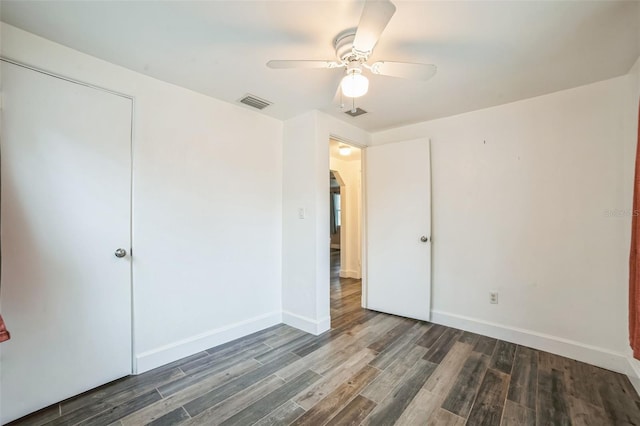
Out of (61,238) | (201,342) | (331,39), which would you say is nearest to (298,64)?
(331,39)

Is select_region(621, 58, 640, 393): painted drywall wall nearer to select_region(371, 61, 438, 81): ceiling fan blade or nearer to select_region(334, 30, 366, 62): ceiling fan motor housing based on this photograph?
select_region(371, 61, 438, 81): ceiling fan blade

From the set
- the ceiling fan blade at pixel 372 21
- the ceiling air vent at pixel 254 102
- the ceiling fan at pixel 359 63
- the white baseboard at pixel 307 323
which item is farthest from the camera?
the white baseboard at pixel 307 323

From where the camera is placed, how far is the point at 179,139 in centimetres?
229

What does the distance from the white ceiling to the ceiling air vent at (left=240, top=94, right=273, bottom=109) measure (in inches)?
5.3

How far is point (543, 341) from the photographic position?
7.90ft

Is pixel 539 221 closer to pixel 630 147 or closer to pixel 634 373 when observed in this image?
Answer: pixel 630 147

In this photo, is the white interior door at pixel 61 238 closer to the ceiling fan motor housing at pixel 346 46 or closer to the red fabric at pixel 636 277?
the ceiling fan motor housing at pixel 346 46

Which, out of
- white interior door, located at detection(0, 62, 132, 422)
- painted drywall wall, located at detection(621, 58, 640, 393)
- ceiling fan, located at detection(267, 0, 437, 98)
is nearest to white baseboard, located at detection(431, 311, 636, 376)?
painted drywall wall, located at detection(621, 58, 640, 393)

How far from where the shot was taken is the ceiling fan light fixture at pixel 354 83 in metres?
1.64

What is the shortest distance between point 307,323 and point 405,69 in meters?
2.45

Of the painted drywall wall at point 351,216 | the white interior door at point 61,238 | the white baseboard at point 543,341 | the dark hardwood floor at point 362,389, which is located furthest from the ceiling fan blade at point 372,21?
the painted drywall wall at point 351,216

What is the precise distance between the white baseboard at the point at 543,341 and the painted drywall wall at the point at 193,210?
78.2 inches

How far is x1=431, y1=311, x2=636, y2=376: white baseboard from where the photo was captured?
2.11m

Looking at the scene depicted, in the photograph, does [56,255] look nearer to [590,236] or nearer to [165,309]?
[165,309]
